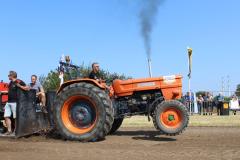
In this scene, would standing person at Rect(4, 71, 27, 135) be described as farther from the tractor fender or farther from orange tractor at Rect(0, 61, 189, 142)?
the tractor fender

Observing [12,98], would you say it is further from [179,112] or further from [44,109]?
[179,112]

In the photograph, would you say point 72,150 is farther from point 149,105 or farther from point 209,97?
point 209,97

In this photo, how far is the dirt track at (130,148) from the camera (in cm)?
797

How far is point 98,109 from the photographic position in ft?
33.9

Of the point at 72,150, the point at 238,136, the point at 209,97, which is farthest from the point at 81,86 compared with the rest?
the point at 209,97

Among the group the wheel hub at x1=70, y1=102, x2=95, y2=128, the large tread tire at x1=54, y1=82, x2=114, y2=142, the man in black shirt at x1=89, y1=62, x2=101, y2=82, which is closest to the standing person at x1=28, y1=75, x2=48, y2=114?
the large tread tire at x1=54, y1=82, x2=114, y2=142

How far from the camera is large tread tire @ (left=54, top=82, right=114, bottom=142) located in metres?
10.3

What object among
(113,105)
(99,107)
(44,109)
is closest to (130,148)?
(99,107)

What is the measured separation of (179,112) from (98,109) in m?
1.83

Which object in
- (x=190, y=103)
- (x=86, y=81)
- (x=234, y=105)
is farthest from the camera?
(x=234, y=105)

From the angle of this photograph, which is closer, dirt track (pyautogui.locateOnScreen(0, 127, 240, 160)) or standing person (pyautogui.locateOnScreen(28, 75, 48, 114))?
dirt track (pyautogui.locateOnScreen(0, 127, 240, 160))

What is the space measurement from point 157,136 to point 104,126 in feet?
5.57

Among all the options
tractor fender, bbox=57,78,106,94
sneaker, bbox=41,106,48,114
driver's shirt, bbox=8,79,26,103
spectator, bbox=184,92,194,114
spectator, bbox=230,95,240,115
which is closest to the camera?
tractor fender, bbox=57,78,106,94

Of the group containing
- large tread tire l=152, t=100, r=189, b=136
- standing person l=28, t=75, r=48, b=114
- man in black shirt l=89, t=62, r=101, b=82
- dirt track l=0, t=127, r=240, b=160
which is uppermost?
man in black shirt l=89, t=62, r=101, b=82
